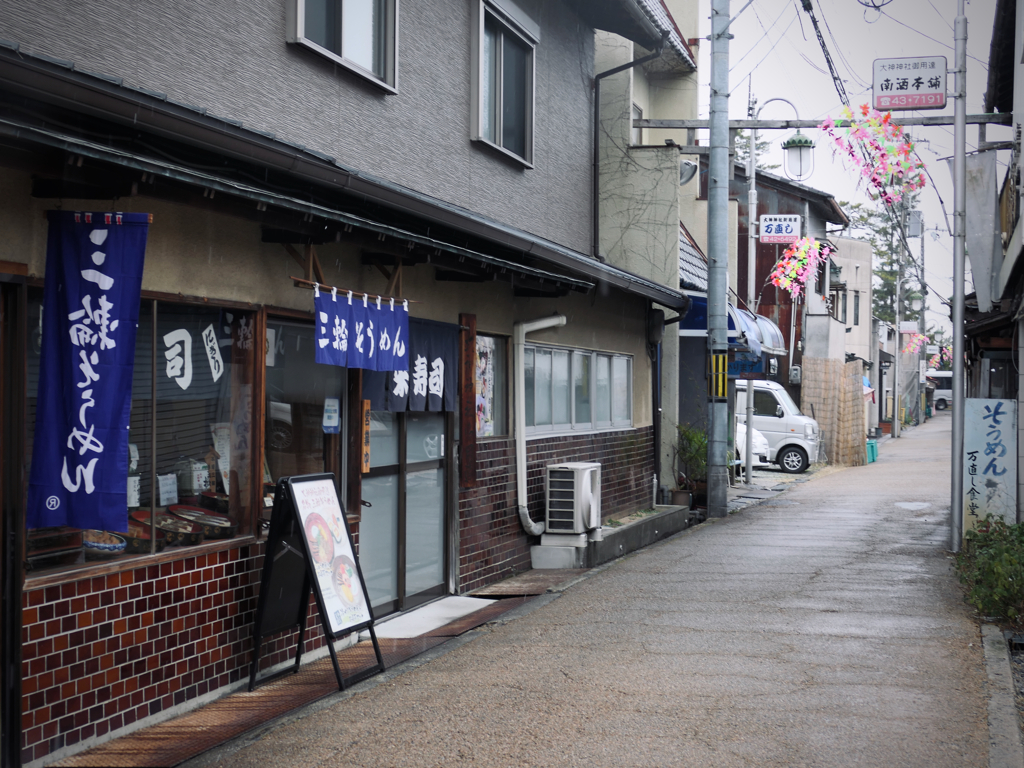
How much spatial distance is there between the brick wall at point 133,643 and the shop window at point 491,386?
13.6ft

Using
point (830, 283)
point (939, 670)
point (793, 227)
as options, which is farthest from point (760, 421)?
point (939, 670)

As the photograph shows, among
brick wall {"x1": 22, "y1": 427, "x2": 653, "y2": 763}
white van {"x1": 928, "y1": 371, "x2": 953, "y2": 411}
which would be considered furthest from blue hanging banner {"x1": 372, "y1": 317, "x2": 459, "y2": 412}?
white van {"x1": 928, "y1": 371, "x2": 953, "y2": 411}

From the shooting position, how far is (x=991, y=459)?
12.2 m

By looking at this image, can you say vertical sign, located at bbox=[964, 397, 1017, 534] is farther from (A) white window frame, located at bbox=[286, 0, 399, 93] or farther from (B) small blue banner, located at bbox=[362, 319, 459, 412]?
(A) white window frame, located at bbox=[286, 0, 399, 93]

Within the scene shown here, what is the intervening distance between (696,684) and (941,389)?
3623 inches

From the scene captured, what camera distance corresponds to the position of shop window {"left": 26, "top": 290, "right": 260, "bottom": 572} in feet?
18.1

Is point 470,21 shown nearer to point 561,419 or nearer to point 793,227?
point 561,419

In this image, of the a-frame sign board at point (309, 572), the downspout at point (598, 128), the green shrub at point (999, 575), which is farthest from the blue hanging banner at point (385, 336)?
the downspout at point (598, 128)

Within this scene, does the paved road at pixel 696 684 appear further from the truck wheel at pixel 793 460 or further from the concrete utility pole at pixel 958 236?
the truck wheel at pixel 793 460

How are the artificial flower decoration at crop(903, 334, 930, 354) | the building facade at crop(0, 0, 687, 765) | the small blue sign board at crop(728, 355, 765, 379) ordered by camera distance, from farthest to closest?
the artificial flower decoration at crop(903, 334, 930, 354) < the small blue sign board at crop(728, 355, 765, 379) < the building facade at crop(0, 0, 687, 765)

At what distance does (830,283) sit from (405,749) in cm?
A: 3803

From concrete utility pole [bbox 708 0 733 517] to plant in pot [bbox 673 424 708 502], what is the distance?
0.77 meters

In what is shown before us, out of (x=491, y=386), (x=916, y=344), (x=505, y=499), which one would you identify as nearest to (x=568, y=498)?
(x=505, y=499)

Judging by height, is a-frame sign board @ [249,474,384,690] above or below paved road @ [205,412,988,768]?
above
